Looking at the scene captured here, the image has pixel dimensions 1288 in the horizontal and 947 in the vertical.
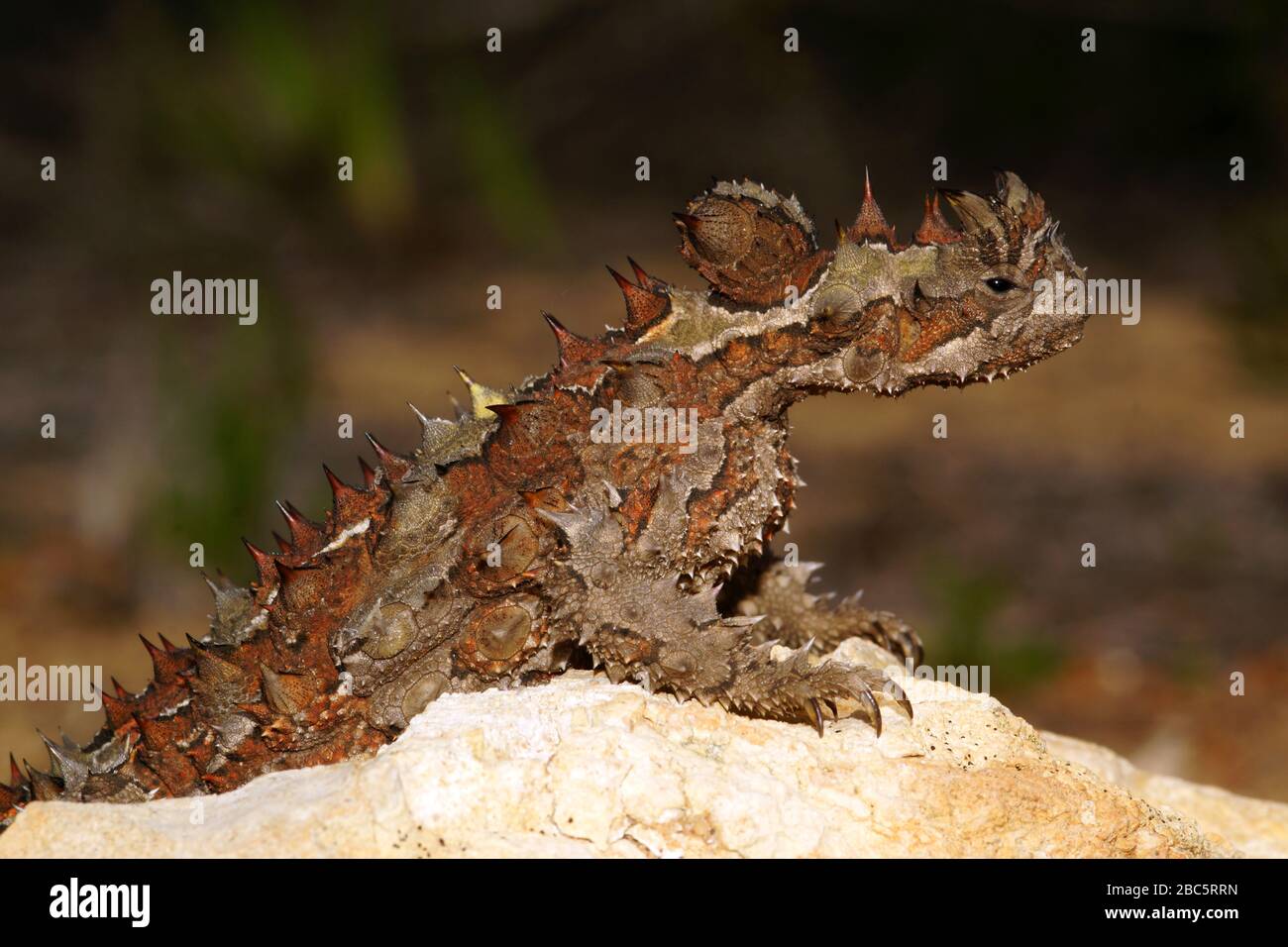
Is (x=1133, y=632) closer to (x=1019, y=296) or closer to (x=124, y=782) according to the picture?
(x=1019, y=296)

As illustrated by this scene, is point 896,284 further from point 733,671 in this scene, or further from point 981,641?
point 981,641

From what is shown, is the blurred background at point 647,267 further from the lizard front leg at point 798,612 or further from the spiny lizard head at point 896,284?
the spiny lizard head at point 896,284

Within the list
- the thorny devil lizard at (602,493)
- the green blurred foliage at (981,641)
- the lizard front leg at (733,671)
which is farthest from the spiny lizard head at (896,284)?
the green blurred foliage at (981,641)

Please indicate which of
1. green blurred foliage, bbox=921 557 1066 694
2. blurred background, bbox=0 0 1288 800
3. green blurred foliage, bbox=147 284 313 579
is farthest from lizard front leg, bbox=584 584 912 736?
green blurred foliage, bbox=147 284 313 579

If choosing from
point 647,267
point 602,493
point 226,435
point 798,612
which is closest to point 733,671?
point 602,493

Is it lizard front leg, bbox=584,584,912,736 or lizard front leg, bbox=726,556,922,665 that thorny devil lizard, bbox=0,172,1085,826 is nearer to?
lizard front leg, bbox=584,584,912,736
